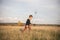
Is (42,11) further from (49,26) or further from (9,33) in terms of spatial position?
(9,33)

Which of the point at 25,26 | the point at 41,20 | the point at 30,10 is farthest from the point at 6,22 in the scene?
the point at 41,20

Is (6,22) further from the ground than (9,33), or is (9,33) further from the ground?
(6,22)

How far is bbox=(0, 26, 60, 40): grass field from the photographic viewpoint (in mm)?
1911

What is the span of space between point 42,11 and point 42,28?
27cm

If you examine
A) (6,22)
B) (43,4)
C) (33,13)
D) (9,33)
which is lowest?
(9,33)

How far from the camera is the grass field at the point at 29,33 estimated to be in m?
1.91

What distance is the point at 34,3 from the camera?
1964 millimetres

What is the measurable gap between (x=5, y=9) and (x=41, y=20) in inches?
23.9

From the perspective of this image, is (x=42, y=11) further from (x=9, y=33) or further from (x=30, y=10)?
(x=9, y=33)

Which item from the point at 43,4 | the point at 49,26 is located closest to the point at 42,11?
the point at 43,4

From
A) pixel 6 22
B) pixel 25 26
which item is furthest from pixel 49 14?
pixel 6 22

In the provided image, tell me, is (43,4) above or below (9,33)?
above

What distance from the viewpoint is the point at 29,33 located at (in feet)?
6.29

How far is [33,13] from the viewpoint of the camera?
1.93 meters
